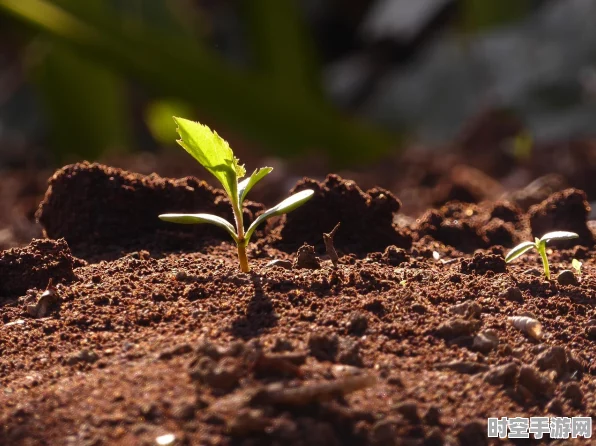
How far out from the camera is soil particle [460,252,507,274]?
1.42 meters

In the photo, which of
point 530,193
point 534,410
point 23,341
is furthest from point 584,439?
point 530,193

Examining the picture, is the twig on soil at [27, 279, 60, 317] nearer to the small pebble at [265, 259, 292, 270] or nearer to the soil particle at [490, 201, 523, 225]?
the small pebble at [265, 259, 292, 270]

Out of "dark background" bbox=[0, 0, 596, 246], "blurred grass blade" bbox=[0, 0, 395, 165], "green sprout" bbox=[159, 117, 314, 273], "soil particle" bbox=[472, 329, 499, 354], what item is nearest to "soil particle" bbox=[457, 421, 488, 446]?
"soil particle" bbox=[472, 329, 499, 354]

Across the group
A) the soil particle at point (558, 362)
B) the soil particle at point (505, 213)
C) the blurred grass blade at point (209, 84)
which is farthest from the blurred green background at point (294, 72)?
the soil particle at point (558, 362)

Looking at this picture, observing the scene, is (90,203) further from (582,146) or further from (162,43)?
(162,43)

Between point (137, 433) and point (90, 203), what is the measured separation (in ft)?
2.40

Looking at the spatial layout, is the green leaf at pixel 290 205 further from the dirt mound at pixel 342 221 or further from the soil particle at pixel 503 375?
the soil particle at pixel 503 375

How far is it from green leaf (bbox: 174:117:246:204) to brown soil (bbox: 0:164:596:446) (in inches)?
6.0

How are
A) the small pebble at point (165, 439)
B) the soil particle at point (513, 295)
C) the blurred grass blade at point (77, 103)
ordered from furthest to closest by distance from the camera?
the blurred grass blade at point (77, 103)
the soil particle at point (513, 295)
the small pebble at point (165, 439)

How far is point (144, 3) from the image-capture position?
203 inches

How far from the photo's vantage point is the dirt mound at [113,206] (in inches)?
63.8

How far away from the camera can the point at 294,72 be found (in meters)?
5.71

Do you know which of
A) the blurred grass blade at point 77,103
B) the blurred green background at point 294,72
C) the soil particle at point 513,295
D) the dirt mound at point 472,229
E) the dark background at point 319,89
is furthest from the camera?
the blurred grass blade at point 77,103

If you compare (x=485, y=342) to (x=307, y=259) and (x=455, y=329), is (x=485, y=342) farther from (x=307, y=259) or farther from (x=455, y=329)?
(x=307, y=259)
